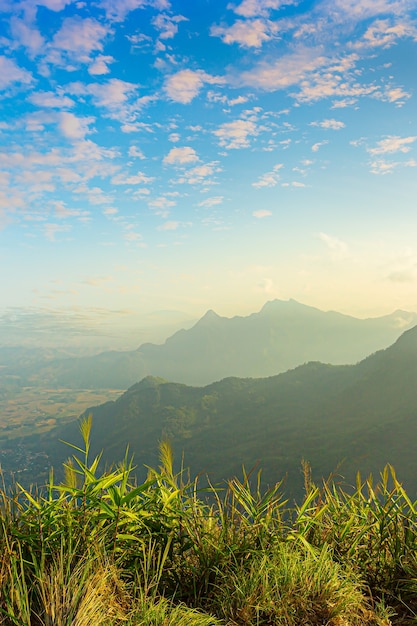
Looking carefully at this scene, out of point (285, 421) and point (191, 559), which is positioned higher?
point (191, 559)

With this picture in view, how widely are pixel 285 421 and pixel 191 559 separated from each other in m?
138

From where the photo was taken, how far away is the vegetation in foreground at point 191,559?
2.43 m

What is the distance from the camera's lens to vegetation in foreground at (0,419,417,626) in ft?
7.98

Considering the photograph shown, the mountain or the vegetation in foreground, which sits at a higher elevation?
the vegetation in foreground

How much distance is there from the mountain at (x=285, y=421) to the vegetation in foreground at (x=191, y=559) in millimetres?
75966

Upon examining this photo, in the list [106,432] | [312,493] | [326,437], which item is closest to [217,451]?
[326,437]

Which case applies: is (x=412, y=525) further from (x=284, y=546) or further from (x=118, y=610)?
(x=118, y=610)

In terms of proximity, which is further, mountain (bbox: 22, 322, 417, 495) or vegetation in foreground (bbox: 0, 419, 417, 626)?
mountain (bbox: 22, 322, 417, 495)

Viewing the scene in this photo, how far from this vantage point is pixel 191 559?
10.6ft

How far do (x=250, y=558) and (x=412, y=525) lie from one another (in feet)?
4.95

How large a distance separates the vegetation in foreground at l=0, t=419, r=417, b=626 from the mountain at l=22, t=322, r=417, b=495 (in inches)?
2991

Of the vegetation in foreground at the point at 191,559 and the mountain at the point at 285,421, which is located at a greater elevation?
the vegetation in foreground at the point at 191,559

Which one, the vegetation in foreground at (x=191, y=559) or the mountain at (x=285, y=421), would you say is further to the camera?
the mountain at (x=285, y=421)

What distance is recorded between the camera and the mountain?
94.4 m
